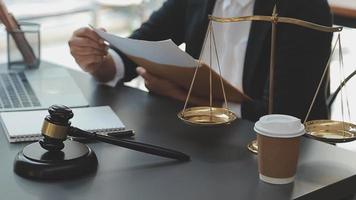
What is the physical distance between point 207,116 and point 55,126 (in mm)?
330

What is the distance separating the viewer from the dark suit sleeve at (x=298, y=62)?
5.03 feet

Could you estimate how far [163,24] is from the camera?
6.31 feet

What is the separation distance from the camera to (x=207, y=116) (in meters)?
1.22

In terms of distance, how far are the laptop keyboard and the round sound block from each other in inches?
14.0

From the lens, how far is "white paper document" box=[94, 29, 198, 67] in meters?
1.27

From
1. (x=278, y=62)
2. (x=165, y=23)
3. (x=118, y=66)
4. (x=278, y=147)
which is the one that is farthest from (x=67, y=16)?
(x=278, y=147)

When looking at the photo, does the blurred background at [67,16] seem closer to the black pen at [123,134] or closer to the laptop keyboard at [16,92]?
the laptop keyboard at [16,92]

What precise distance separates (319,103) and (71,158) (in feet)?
2.71

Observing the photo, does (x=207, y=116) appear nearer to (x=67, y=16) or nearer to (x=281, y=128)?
(x=281, y=128)

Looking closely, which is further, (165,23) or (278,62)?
(165,23)

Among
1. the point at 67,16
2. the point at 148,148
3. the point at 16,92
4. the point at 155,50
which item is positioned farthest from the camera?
the point at 67,16

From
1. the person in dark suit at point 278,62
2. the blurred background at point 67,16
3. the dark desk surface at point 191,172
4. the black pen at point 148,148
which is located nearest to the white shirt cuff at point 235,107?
the person in dark suit at point 278,62

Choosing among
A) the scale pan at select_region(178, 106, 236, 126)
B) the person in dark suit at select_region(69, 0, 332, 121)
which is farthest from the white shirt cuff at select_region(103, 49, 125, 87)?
the scale pan at select_region(178, 106, 236, 126)

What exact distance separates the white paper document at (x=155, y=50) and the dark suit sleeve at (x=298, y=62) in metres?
0.27
